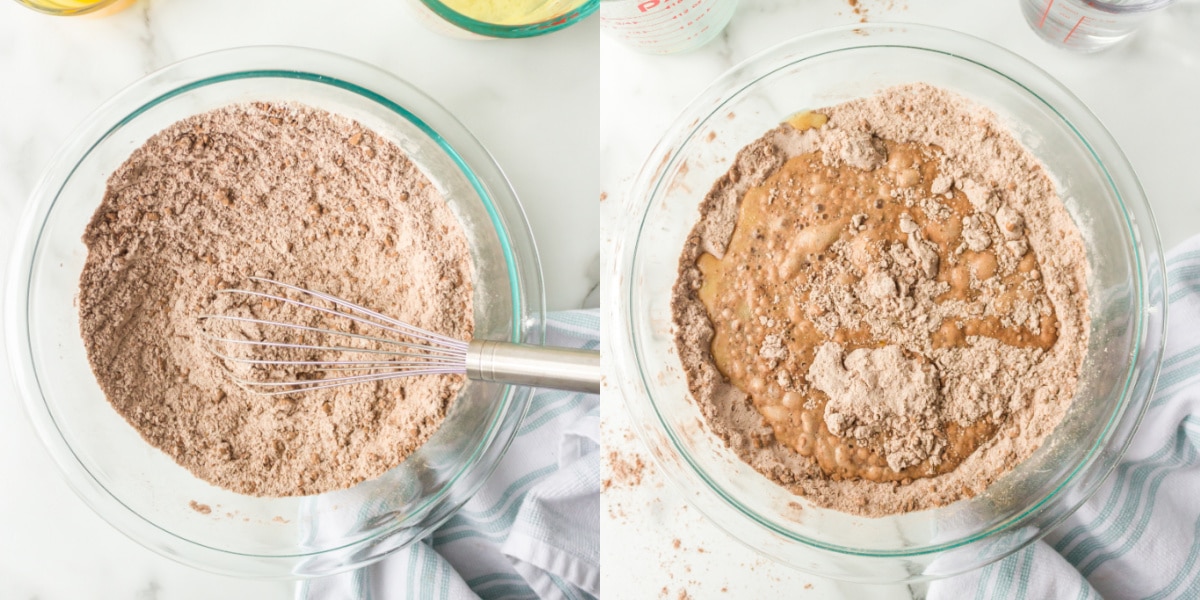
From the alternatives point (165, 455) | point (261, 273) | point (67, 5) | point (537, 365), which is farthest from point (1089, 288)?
point (67, 5)

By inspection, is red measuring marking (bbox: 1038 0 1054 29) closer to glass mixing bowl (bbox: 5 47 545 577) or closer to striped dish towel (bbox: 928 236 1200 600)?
striped dish towel (bbox: 928 236 1200 600)

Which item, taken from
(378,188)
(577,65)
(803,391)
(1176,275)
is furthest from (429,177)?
(1176,275)

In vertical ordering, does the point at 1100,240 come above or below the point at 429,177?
below

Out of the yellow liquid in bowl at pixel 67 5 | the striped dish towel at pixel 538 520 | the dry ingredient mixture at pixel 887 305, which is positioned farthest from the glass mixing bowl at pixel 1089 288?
the yellow liquid in bowl at pixel 67 5

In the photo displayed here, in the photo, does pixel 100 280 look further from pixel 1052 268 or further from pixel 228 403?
pixel 1052 268

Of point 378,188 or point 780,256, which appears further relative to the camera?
point 378,188

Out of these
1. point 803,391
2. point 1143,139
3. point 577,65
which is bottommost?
point 803,391

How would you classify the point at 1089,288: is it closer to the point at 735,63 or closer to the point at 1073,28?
the point at 1073,28
